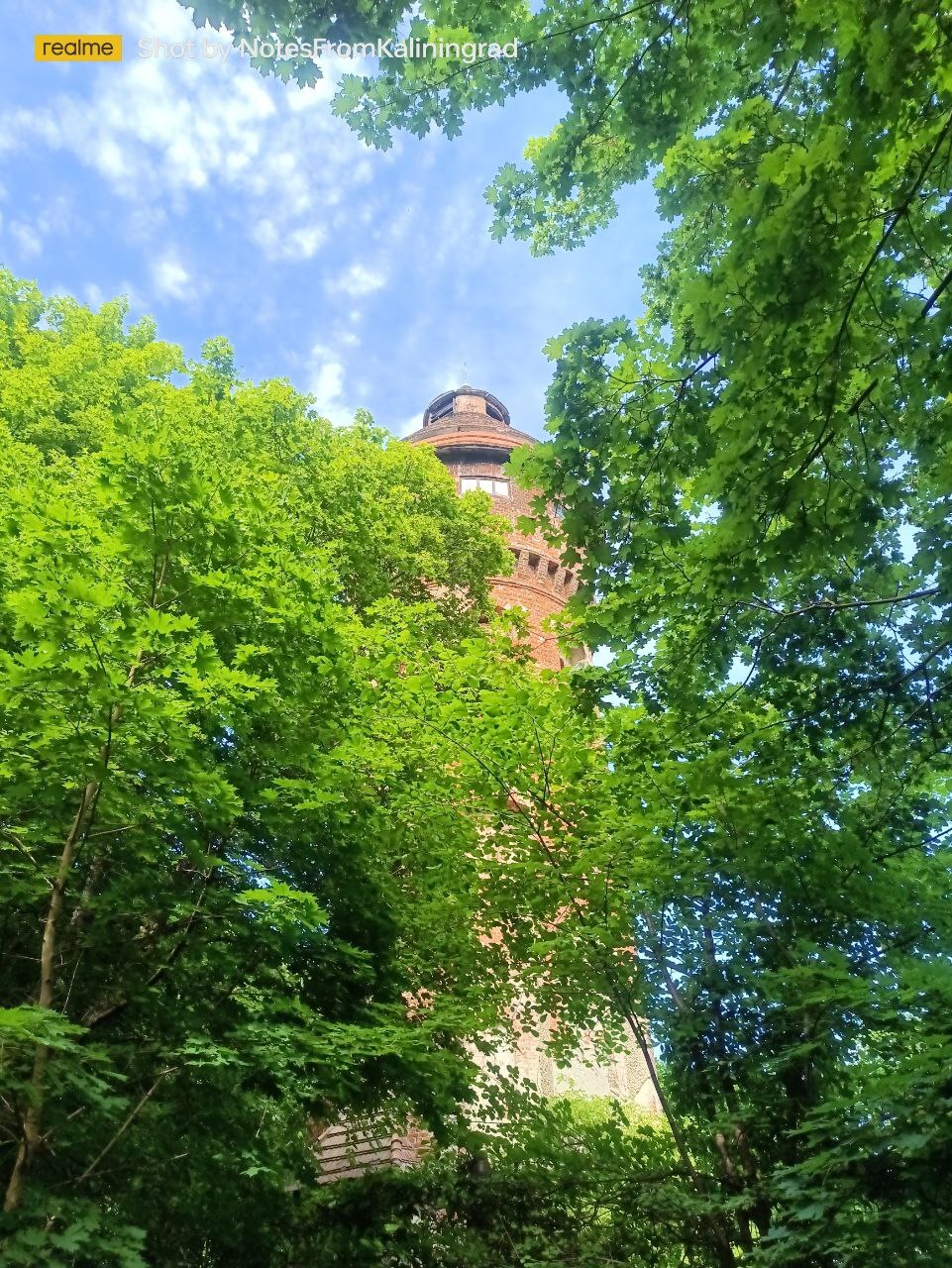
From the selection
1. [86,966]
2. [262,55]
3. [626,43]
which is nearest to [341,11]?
[262,55]

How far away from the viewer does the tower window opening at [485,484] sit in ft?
90.5

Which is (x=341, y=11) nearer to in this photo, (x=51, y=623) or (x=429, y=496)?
(x=51, y=623)

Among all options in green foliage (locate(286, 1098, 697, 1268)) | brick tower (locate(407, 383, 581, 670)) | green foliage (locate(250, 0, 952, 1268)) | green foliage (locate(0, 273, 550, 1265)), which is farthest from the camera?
brick tower (locate(407, 383, 581, 670))

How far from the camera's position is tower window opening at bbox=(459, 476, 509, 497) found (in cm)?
2760

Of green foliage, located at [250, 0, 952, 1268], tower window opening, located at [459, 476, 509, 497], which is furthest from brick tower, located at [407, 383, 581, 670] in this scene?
green foliage, located at [250, 0, 952, 1268]

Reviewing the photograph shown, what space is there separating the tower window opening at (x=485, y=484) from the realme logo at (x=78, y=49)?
2075cm

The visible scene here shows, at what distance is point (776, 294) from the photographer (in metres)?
3.35

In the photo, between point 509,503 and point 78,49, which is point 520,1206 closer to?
point 78,49

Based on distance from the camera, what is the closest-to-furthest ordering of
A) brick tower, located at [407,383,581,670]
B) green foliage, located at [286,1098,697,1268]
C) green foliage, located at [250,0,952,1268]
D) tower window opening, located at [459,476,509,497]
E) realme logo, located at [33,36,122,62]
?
1. green foliage, located at [250,0,952,1268]
2. green foliage, located at [286,1098,697,1268]
3. realme logo, located at [33,36,122,62]
4. brick tower, located at [407,383,581,670]
5. tower window opening, located at [459,476,509,497]

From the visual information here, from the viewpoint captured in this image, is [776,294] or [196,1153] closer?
[776,294]

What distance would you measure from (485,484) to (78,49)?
71.3 feet

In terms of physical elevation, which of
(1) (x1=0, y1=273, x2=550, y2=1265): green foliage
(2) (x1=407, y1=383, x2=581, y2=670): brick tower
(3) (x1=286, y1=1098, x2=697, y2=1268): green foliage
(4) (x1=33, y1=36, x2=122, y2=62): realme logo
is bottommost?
(3) (x1=286, y1=1098, x2=697, y2=1268): green foliage

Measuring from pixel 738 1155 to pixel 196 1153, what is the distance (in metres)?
3.71

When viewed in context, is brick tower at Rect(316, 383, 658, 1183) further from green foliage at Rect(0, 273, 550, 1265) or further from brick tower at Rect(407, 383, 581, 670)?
green foliage at Rect(0, 273, 550, 1265)
